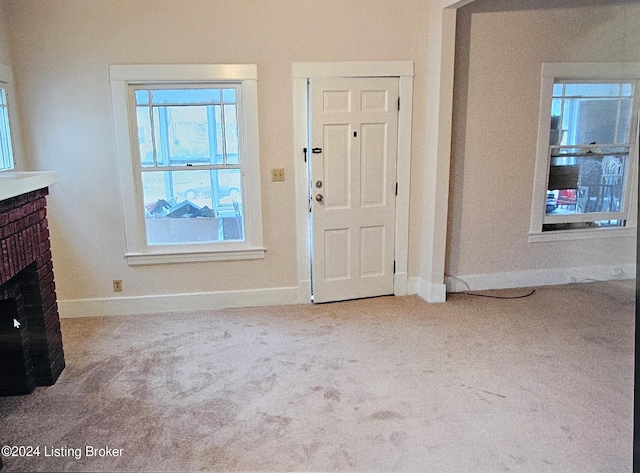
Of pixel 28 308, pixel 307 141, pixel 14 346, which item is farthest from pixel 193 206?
pixel 14 346

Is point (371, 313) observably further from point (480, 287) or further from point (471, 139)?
point (471, 139)

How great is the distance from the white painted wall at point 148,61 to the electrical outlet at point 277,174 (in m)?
0.04

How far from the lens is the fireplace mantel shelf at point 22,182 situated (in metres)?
2.30

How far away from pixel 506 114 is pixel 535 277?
5.17ft

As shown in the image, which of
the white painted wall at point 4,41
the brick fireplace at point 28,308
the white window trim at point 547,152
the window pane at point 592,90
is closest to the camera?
the brick fireplace at point 28,308

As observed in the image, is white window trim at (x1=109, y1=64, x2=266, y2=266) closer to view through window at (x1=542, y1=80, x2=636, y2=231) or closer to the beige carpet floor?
the beige carpet floor

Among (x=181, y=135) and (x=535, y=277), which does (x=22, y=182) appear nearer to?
(x=181, y=135)

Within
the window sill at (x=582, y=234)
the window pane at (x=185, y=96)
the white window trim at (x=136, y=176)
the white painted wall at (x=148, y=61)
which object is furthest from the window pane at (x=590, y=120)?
the window pane at (x=185, y=96)

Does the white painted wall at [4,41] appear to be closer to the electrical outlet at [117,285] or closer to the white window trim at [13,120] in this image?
the white window trim at [13,120]

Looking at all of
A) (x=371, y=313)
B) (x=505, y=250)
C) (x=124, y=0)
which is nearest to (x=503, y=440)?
(x=371, y=313)

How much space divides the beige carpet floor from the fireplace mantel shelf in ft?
3.85

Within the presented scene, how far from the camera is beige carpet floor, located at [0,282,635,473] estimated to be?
2.22 m

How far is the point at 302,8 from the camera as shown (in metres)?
3.73

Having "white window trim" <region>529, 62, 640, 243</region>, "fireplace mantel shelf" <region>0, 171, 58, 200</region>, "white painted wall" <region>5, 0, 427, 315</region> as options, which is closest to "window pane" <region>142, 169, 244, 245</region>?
"white painted wall" <region>5, 0, 427, 315</region>
